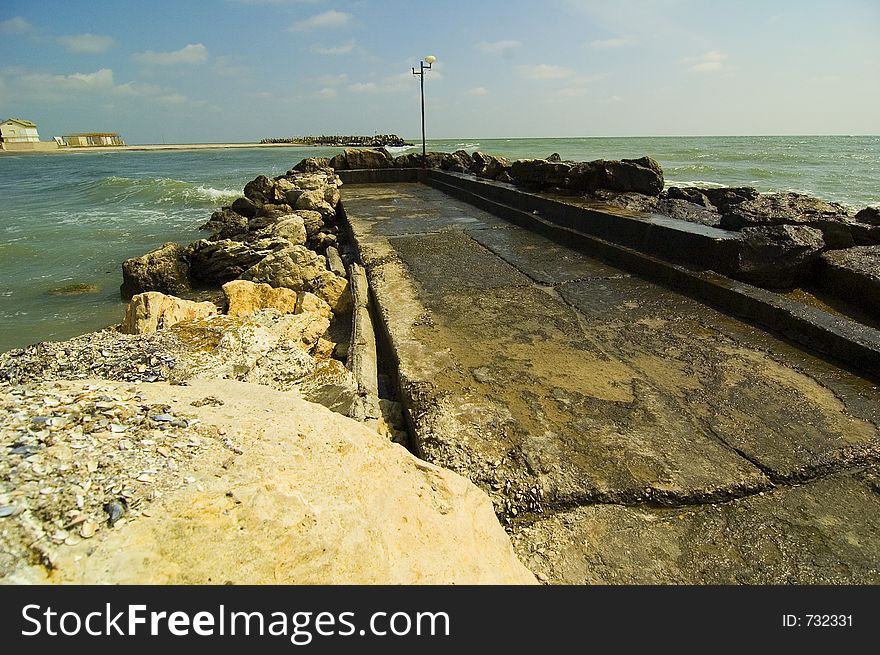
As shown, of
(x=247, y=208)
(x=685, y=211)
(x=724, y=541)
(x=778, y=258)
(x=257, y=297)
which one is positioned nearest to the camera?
(x=724, y=541)

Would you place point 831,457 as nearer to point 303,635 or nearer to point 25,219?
point 303,635

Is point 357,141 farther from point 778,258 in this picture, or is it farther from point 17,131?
point 778,258

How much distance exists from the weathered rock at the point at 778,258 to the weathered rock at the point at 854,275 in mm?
135

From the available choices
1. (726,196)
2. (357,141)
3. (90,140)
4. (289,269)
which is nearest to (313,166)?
(289,269)

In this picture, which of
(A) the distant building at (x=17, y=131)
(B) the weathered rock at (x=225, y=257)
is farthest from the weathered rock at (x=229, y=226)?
(A) the distant building at (x=17, y=131)

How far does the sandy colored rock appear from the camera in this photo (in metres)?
1.01

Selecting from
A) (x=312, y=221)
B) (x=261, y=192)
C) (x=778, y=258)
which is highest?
(x=261, y=192)

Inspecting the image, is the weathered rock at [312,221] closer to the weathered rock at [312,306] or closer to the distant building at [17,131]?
the weathered rock at [312,306]

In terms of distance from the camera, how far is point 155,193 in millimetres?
24188

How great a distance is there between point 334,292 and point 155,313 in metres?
2.00

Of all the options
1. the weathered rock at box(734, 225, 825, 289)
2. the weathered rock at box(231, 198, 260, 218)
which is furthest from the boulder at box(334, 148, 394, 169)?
the weathered rock at box(734, 225, 825, 289)

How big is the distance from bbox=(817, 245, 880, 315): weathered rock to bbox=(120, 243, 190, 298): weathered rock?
8.54m

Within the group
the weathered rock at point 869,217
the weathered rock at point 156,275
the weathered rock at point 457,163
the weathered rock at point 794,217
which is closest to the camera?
the weathered rock at point 794,217

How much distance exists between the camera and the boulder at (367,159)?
15703 millimetres
